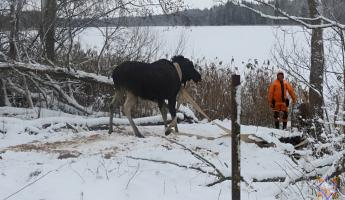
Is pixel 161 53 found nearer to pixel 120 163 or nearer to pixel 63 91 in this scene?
pixel 63 91

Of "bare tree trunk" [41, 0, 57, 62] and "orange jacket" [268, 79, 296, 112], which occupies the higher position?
"bare tree trunk" [41, 0, 57, 62]

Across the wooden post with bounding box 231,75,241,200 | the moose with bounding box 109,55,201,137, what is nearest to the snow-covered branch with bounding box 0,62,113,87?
the moose with bounding box 109,55,201,137

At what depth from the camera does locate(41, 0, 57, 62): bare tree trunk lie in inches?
480

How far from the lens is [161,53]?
52.1 ft

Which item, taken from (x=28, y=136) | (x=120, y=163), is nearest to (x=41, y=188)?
(x=120, y=163)

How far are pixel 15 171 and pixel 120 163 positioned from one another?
3.92 feet

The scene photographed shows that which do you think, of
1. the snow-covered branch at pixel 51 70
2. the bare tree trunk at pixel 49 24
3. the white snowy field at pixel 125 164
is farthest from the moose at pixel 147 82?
the bare tree trunk at pixel 49 24

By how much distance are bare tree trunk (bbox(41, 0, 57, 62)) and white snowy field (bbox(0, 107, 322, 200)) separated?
10.5ft

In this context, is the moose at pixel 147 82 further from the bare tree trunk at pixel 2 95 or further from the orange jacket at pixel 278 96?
the bare tree trunk at pixel 2 95

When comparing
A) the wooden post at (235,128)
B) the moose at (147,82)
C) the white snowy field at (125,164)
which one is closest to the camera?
the wooden post at (235,128)

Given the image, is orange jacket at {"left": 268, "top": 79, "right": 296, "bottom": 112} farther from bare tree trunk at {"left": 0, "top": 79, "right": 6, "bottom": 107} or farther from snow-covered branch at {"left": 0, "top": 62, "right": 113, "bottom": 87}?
bare tree trunk at {"left": 0, "top": 79, "right": 6, "bottom": 107}

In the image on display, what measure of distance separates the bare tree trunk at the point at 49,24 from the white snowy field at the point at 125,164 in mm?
3207

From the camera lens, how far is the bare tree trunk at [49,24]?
12180mm

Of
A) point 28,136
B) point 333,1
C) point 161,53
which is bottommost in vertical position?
point 28,136
